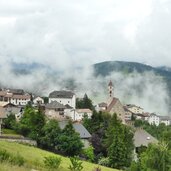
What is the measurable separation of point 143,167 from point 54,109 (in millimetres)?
64844

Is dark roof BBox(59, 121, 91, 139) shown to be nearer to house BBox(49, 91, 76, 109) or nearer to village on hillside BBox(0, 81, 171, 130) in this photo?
village on hillside BBox(0, 81, 171, 130)

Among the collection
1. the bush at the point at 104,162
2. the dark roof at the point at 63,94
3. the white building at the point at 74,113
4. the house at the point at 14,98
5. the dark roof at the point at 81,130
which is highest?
the dark roof at the point at 63,94

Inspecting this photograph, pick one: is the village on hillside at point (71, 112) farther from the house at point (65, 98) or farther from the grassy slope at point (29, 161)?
the grassy slope at point (29, 161)

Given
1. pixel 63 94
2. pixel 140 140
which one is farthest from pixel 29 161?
pixel 63 94

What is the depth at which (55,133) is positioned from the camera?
56.8 metres

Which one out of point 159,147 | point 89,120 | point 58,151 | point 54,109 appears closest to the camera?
point 159,147

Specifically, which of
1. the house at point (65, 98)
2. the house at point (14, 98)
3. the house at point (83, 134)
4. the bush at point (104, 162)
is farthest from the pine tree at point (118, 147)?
the house at point (14, 98)

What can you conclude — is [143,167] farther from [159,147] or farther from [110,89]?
[110,89]

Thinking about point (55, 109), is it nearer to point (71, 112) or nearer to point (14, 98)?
point (71, 112)

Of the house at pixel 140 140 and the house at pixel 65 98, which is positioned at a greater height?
the house at pixel 65 98

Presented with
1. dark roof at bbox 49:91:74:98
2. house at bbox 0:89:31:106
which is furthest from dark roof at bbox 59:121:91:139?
house at bbox 0:89:31:106

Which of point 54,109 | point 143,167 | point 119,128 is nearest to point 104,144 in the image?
point 119,128

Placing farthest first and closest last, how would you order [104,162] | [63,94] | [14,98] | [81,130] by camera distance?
[14,98] < [63,94] < [81,130] < [104,162]

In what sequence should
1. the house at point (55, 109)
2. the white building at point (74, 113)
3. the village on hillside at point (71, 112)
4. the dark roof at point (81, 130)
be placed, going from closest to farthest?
the dark roof at point (81, 130)
the village on hillside at point (71, 112)
the house at point (55, 109)
the white building at point (74, 113)
